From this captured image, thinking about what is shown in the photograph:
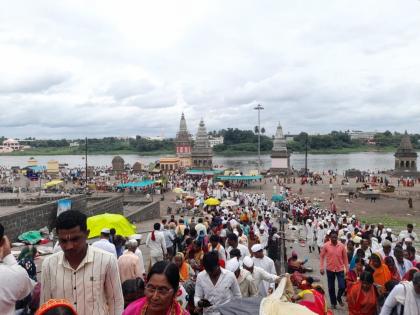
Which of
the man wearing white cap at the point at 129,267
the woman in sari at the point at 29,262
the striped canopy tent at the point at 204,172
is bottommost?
the striped canopy tent at the point at 204,172

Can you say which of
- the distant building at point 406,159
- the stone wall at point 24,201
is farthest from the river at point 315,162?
the stone wall at point 24,201

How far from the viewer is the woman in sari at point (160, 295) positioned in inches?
94.6

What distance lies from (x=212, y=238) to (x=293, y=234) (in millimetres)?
10009

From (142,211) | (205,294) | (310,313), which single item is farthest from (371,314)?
(142,211)

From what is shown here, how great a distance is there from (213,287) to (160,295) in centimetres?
156

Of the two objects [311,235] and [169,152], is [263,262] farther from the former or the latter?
[169,152]

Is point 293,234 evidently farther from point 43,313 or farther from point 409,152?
point 409,152

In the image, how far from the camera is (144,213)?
17.7 metres

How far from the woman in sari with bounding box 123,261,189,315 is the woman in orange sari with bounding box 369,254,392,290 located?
3.64 metres

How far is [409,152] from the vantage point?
4994 centimetres

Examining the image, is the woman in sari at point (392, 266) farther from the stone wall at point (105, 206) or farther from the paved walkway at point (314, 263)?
the stone wall at point (105, 206)

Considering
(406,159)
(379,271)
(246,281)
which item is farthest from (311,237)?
(406,159)

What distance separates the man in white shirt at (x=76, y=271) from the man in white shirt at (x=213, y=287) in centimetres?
118

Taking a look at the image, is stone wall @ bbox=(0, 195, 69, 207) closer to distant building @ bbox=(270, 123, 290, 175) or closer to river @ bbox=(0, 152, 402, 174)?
distant building @ bbox=(270, 123, 290, 175)
